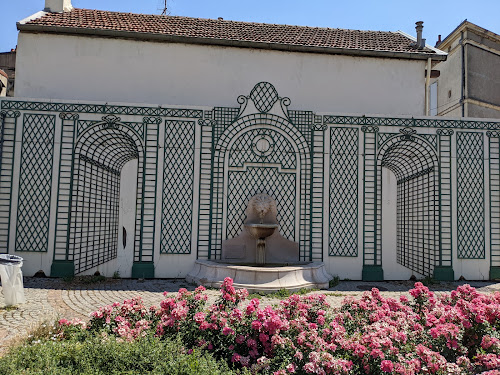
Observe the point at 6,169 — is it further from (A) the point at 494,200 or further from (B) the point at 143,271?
(A) the point at 494,200

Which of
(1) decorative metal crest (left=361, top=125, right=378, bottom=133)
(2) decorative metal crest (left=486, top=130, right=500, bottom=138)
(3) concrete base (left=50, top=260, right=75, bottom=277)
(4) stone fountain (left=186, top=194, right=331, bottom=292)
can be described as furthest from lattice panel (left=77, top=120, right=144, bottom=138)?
(2) decorative metal crest (left=486, top=130, right=500, bottom=138)

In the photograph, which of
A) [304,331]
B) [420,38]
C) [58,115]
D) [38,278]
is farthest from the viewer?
[420,38]

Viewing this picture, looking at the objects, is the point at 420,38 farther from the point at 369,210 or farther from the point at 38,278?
the point at 38,278

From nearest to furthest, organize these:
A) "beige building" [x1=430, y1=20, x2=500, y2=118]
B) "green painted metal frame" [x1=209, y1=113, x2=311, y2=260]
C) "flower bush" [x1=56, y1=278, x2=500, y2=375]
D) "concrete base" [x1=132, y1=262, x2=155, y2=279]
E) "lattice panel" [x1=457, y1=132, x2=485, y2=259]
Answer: "flower bush" [x1=56, y1=278, x2=500, y2=375] → "concrete base" [x1=132, y1=262, x2=155, y2=279] → "green painted metal frame" [x1=209, y1=113, x2=311, y2=260] → "lattice panel" [x1=457, y1=132, x2=485, y2=259] → "beige building" [x1=430, y1=20, x2=500, y2=118]

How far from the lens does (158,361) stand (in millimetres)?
3354

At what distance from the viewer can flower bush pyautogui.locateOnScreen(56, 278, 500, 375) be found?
10.8ft

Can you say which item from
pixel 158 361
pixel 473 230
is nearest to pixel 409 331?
pixel 158 361

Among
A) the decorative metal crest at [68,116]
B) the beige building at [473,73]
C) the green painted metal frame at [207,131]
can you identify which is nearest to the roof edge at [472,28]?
the beige building at [473,73]

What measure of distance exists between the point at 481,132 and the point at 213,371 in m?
10.0

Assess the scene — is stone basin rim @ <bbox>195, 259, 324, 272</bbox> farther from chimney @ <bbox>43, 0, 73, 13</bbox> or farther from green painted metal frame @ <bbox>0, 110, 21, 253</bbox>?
chimney @ <bbox>43, 0, 73, 13</bbox>

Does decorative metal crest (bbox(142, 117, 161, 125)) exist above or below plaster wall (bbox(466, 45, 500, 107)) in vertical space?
below

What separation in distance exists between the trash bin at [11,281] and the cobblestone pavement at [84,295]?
0.45 feet

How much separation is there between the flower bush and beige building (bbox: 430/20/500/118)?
54.2 ft

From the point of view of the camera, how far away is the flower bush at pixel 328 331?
10.8 ft
